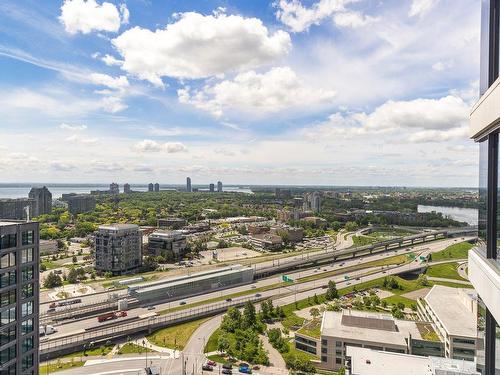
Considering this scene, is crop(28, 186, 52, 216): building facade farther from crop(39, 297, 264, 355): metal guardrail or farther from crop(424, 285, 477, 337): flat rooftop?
crop(424, 285, 477, 337): flat rooftop

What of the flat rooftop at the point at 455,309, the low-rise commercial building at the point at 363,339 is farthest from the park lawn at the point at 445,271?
the low-rise commercial building at the point at 363,339

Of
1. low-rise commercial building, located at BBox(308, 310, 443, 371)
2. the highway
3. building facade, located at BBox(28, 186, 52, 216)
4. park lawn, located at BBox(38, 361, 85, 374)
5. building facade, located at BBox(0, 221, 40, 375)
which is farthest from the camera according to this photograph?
building facade, located at BBox(28, 186, 52, 216)

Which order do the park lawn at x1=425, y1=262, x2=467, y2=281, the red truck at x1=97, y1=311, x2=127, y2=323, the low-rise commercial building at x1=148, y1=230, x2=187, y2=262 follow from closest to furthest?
the red truck at x1=97, y1=311, x2=127, y2=323 → the park lawn at x1=425, y1=262, x2=467, y2=281 → the low-rise commercial building at x1=148, y1=230, x2=187, y2=262

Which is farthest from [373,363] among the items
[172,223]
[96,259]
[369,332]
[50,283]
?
[172,223]

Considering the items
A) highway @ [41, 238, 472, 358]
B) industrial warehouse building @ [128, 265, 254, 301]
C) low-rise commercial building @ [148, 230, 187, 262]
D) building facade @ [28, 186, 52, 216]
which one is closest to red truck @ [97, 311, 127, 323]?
highway @ [41, 238, 472, 358]

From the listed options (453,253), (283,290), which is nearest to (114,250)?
(283,290)

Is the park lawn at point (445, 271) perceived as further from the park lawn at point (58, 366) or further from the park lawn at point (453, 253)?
the park lawn at point (58, 366)
